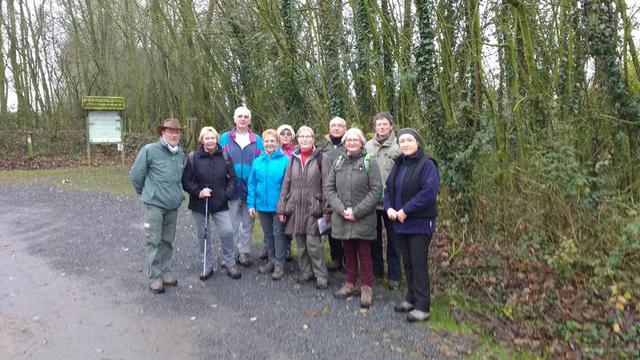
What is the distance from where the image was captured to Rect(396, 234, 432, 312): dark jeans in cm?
493

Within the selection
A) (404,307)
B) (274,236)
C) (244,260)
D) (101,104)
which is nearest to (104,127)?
(101,104)

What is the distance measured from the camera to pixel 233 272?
6.29 meters

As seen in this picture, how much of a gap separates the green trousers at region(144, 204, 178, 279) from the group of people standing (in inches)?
0.4

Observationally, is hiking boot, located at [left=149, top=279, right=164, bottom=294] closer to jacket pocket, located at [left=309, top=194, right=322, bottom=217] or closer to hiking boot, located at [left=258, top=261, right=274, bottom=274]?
hiking boot, located at [left=258, top=261, right=274, bottom=274]

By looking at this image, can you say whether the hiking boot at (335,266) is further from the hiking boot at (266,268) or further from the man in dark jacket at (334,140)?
the man in dark jacket at (334,140)

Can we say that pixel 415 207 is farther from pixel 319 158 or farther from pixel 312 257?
pixel 312 257

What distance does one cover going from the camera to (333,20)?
11.0 m

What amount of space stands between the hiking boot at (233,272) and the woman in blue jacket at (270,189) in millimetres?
427

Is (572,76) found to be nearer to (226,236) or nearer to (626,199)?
(626,199)

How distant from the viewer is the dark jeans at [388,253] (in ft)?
19.1

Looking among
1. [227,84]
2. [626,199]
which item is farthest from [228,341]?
[227,84]

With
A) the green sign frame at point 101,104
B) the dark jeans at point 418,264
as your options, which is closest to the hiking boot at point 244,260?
the dark jeans at point 418,264

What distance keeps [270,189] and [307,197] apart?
22.9 inches

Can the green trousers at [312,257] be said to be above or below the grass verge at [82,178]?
below
